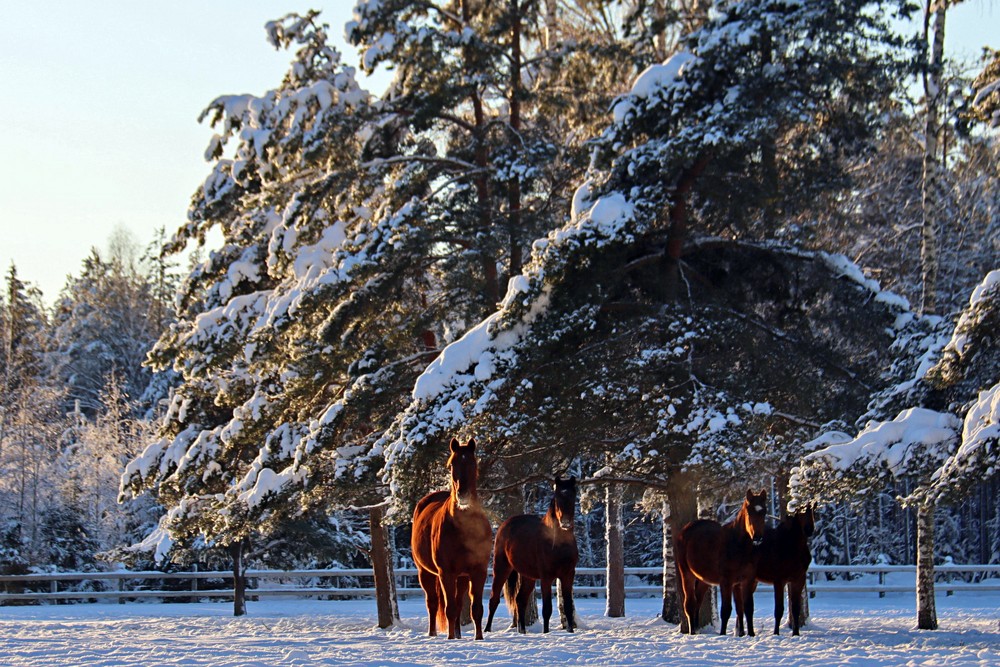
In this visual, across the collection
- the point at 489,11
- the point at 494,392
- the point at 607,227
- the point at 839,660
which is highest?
the point at 489,11

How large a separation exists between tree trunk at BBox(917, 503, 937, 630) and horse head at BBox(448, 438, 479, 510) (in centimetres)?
724

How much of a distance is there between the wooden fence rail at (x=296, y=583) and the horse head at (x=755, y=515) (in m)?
17.6

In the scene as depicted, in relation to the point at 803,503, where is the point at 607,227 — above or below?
above

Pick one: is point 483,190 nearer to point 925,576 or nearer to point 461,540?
point 461,540

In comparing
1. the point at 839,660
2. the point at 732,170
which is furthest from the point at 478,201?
the point at 839,660

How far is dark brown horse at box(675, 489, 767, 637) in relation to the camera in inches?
568

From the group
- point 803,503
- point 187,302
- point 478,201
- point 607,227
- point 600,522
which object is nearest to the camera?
point 803,503

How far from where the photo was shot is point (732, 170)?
17859 millimetres

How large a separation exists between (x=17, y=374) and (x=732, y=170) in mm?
34047

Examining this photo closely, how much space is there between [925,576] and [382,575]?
1045cm

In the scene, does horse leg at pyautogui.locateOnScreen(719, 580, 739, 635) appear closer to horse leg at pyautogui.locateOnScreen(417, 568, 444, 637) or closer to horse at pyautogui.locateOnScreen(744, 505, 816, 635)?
horse at pyautogui.locateOnScreen(744, 505, 816, 635)

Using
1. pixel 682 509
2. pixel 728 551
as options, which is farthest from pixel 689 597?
pixel 682 509

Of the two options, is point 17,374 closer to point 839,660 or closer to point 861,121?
point 861,121

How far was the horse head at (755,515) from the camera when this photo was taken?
562 inches
